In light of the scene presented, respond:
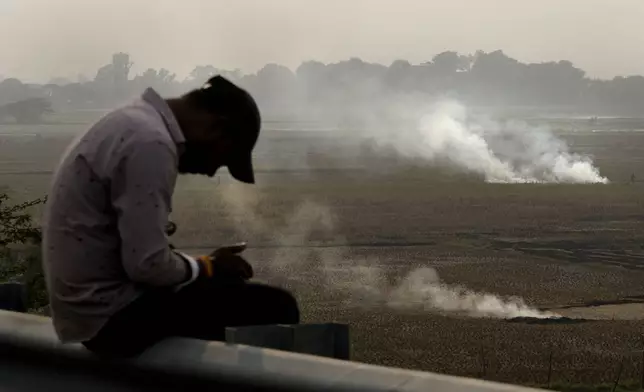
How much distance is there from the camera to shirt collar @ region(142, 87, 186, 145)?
10.8 ft

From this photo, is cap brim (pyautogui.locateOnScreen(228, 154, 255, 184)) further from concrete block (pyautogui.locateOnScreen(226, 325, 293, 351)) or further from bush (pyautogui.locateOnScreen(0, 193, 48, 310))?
bush (pyautogui.locateOnScreen(0, 193, 48, 310))

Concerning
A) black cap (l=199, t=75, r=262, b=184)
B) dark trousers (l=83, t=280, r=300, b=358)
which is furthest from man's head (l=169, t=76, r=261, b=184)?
dark trousers (l=83, t=280, r=300, b=358)

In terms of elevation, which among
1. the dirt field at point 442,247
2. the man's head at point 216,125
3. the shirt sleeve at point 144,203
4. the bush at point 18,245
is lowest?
the dirt field at point 442,247

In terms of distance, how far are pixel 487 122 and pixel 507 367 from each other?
3113 inches

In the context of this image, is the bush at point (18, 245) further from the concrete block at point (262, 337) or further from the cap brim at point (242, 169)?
the concrete block at point (262, 337)

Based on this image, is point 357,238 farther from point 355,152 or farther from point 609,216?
point 355,152

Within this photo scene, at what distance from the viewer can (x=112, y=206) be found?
320 cm

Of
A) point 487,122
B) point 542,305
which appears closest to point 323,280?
point 542,305

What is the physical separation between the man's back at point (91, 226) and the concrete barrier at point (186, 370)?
114mm

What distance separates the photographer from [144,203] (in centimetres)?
307

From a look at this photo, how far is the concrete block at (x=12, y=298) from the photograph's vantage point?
3.76m

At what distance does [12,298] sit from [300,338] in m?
1.42

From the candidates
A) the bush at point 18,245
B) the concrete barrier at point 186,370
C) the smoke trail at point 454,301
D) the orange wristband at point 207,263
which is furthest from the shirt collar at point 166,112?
the smoke trail at point 454,301

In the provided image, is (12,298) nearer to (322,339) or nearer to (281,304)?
(281,304)
